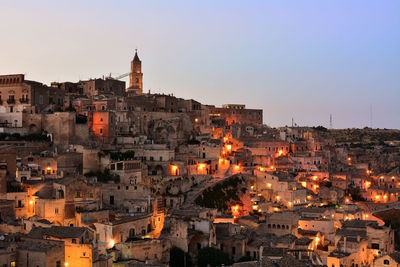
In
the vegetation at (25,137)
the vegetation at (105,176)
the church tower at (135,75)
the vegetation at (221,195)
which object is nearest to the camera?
the vegetation at (105,176)

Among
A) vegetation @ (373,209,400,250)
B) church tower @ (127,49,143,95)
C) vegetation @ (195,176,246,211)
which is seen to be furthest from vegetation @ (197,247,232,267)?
church tower @ (127,49,143,95)

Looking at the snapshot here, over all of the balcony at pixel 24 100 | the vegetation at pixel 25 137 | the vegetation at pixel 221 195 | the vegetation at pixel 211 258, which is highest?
the balcony at pixel 24 100

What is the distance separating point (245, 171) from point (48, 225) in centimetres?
2245

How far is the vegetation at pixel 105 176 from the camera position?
38056 mm

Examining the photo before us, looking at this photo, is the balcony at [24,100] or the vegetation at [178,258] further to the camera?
the balcony at [24,100]

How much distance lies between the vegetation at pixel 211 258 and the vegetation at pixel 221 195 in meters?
9.45

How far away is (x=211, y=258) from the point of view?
104 feet

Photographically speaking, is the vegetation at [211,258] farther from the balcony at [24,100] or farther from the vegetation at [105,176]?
the balcony at [24,100]

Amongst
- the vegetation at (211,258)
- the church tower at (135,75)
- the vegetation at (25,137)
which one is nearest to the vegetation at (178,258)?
the vegetation at (211,258)

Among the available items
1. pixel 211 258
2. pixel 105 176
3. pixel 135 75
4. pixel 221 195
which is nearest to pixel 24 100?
pixel 105 176

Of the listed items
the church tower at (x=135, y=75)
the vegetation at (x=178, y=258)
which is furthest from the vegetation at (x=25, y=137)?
the church tower at (x=135, y=75)

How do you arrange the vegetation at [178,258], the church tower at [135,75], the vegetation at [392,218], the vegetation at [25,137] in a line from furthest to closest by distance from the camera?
the church tower at [135,75]
the vegetation at [392,218]
the vegetation at [25,137]
the vegetation at [178,258]

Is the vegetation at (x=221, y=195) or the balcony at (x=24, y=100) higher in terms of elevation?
the balcony at (x=24, y=100)

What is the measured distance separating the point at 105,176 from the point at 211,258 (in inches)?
416
